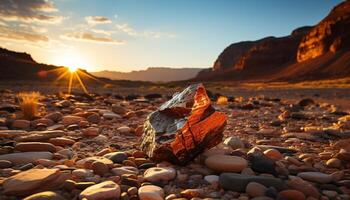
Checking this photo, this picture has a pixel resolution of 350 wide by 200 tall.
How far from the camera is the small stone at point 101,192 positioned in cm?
276

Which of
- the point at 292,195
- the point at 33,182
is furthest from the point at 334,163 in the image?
the point at 33,182

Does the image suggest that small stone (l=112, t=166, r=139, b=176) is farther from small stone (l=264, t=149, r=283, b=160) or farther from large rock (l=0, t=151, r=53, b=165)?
small stone (l=264, t=149, r=283, b=160)

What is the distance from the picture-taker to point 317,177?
345 cm

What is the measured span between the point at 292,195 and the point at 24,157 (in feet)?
9.80

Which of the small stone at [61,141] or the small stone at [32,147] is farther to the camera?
the small stone at [61,141]

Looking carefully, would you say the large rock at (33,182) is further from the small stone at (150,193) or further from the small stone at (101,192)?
the small stone at (150,193)

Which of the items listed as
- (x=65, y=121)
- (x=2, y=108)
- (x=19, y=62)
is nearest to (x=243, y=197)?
(x=65, y=121)

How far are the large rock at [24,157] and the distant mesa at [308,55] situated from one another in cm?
5521

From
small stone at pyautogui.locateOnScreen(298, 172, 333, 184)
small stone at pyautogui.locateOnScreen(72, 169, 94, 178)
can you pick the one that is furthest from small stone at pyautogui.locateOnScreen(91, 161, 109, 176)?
small stone at pyautogui.locateOnScreen(298, 172, 333, 184)

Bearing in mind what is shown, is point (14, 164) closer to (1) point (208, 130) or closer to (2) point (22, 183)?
(2) point (22, 183)

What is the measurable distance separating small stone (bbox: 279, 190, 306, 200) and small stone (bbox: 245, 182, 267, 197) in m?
0.16

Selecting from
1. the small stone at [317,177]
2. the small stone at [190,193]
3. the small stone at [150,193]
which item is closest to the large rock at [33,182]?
the small stone at [150,193]

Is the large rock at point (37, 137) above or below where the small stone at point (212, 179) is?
above

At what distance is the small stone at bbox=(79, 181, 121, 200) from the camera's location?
9.06 feet
